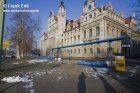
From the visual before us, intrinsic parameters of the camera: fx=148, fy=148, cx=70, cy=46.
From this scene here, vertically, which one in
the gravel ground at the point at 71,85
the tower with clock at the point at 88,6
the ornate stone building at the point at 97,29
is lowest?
the gravel ground at the point at 71,85

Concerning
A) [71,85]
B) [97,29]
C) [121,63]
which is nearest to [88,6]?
[97,29]

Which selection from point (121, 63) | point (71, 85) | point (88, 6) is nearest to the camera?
point (71, 85)

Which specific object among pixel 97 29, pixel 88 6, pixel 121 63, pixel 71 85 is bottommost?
pixel 71 85

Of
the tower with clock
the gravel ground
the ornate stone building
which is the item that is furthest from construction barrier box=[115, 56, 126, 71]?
the tower with clock

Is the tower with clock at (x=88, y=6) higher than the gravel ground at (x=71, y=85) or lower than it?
higher

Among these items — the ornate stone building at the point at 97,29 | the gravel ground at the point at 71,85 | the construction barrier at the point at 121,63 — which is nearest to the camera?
the gravel ground at the point at 71,85

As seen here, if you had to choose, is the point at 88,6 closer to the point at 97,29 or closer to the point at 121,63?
the point at 97,29

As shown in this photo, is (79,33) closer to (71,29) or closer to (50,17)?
(71,29)

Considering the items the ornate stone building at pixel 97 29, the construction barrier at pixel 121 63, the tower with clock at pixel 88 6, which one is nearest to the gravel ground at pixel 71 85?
the construction barrier at pixel 121 63

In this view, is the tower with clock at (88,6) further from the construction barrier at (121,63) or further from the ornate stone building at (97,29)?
the construction barrier at (121,63)

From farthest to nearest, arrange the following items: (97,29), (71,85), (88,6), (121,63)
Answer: (88,6) < (97,29) < (121,63) < (71,85)

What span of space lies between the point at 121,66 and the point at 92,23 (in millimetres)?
36389

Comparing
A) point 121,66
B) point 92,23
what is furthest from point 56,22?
point 121,66

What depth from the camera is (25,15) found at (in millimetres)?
42781
